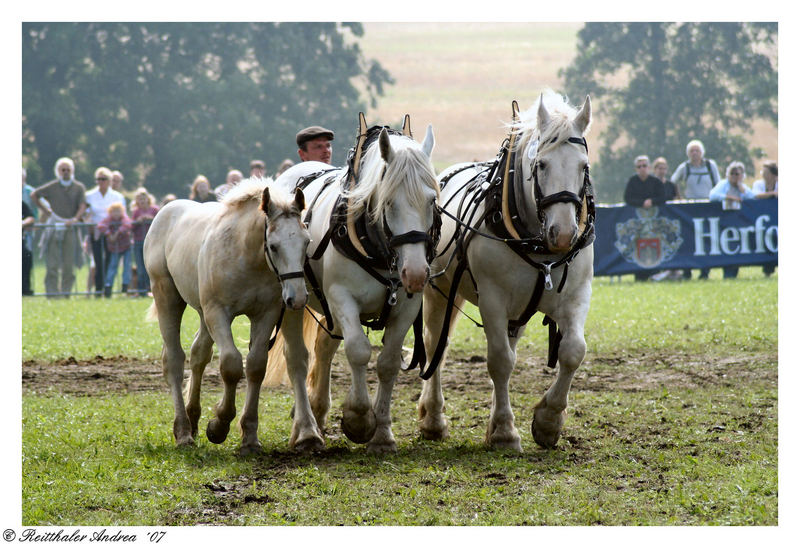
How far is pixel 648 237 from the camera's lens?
691 inches

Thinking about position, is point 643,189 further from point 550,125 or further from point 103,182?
point 550,125

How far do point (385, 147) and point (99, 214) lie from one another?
13.2m

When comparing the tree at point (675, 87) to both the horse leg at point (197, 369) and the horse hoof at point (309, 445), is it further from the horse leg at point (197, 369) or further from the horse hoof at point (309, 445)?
the horse hoof at point (309, 445)

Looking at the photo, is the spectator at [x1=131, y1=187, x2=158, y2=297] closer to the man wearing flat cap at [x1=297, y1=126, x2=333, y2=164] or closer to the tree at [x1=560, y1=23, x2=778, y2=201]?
the man wearing flat cap at [x1=297, y1=126, x2=333, y2=164]

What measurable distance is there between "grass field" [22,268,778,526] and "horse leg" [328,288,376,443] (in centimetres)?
20

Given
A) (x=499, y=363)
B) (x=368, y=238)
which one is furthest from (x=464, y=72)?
(x=368, y=238)

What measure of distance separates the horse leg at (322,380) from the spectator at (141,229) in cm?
1021

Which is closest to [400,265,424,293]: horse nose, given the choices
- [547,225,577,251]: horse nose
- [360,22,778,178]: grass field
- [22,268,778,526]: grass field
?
[547,225,577,251]: horse nose

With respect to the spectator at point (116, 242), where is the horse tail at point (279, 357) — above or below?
below

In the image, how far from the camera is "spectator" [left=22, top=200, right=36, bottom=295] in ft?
56.3

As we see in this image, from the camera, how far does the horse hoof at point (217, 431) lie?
6.74m

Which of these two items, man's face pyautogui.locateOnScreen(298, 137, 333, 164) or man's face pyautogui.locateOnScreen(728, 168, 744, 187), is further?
man's face pyautogui.locateOnScreen(728, 168, 744, 187)

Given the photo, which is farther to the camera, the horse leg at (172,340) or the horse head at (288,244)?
the horse leg at (172,340)

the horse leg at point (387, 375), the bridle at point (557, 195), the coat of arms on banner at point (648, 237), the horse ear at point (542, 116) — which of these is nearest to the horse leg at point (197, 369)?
the horse leg at point (387, 375)
